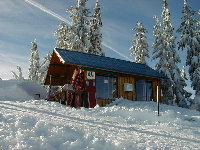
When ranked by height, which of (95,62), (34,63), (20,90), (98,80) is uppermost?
(34,63)

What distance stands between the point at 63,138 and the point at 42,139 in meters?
0.54

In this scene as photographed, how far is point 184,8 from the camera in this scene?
34000 mm

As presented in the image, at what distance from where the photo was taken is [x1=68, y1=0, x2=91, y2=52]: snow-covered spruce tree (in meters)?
34.6

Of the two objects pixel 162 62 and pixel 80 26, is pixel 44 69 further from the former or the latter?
pixel 162 62

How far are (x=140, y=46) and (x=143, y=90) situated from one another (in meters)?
15.4

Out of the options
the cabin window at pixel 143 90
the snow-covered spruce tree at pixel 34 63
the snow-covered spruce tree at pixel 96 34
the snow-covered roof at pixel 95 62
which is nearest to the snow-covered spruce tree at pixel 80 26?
the snow-covered spruce tree at pixel 96 34

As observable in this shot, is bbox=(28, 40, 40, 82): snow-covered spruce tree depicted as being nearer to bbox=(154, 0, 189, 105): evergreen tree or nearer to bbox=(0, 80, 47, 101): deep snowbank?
bbox=(0, 80, 47, 101): deep snowbank

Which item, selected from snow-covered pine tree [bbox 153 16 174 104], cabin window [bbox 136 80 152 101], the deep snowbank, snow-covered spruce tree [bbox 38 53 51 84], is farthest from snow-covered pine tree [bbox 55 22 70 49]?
cabin window [bbox 136 80 152 101]

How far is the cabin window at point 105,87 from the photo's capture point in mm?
21594

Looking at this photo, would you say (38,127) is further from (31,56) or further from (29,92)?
(31,56)

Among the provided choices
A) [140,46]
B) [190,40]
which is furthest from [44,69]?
[190,40]

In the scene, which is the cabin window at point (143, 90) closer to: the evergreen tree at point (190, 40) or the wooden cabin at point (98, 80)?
the wooden cabin at point (98, 80)

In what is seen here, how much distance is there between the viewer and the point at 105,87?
21953mm

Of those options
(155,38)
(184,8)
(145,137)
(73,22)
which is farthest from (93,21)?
(145,137)
